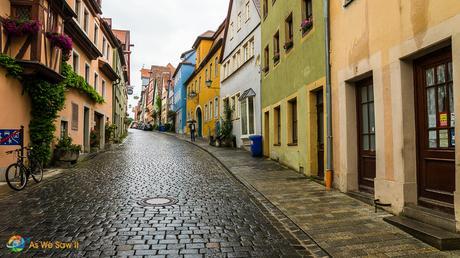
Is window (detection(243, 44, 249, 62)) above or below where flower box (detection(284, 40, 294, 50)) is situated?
above

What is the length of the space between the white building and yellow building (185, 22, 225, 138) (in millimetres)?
2877

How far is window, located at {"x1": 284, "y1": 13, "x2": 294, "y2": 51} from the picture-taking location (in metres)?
12.8

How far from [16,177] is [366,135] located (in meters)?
8.67

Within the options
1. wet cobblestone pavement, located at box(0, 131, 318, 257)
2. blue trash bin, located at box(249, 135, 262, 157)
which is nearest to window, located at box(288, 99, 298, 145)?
wet cobblestone pavement, located at box(0, 131, 318, 257)

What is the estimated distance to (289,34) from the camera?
13.5 metres

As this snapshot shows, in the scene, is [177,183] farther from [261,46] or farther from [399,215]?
[261,46]

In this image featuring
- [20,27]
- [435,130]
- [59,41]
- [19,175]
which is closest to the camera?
[435,130]

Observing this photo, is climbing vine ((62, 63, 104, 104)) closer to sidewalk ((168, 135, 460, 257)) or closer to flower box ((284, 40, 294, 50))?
flower box ((284, 40, 294, 50))

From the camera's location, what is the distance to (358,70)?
7824 mm

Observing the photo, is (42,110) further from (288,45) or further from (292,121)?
(288,45)

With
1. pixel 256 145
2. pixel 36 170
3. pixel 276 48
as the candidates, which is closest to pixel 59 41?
pixel 36 170

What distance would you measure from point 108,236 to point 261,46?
14.1 m

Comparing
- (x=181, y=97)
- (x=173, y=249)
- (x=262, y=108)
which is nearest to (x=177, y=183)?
(x=173, y=249)

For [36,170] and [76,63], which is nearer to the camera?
[36,170]
